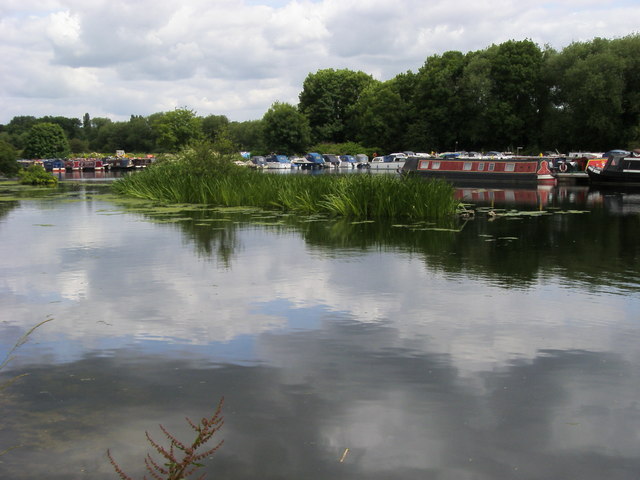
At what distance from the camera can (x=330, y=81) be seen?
4092 inches

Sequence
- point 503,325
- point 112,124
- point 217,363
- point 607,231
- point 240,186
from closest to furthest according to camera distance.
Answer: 1. point 217,363
2. point 503,325
3. point 607,231
4. point 240,186
5. point 112,124

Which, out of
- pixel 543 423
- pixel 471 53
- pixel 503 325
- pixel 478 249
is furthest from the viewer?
pixel 471 53

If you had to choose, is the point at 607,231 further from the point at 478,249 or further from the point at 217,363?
the point at 217,363

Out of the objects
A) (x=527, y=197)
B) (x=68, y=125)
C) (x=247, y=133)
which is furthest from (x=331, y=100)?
(x=68, y=125)

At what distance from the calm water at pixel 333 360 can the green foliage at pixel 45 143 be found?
396 ft

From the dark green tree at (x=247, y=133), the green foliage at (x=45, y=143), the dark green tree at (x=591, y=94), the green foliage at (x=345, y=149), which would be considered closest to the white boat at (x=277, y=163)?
Answer: the green foliage at (x=345, y=149)

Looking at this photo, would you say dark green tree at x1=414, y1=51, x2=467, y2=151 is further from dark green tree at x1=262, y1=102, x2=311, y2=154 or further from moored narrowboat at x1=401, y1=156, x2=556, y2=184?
moored narrowboat at x1=401, y1=156, x2=556, y2=184

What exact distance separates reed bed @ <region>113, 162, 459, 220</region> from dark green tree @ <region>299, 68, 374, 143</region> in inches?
2876

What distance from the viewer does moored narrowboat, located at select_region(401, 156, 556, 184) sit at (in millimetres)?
39469

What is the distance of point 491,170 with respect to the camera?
134ft

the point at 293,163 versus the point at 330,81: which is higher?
the point at 330,81

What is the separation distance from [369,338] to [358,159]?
7804cm

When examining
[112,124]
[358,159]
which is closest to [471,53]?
[358,159]

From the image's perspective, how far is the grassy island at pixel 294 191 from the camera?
19844 mm
